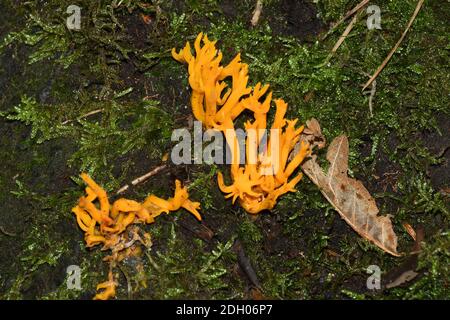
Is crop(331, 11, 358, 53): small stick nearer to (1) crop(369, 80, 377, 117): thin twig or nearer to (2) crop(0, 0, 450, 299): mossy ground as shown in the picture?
(2) crop(0, 0, 450, 299): mossy ground

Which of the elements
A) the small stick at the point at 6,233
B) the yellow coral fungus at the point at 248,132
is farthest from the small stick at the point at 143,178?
the small stick at the point at 6,233

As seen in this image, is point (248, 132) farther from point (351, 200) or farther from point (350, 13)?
point (350, 13)

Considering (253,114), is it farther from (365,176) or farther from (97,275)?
(97,275)

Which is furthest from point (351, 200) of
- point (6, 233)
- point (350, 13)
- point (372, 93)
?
point (6, 233)

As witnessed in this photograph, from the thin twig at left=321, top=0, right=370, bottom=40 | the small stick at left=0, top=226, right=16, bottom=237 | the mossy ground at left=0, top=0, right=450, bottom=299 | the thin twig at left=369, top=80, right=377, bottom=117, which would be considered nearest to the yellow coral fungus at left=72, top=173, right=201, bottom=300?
the mossy ground at left=0, top=0, right=450, bottom=299

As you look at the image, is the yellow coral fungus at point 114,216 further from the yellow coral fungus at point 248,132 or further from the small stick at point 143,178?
the yellow coral fungus at point 248,132

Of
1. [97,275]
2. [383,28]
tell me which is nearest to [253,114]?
[383,28]
